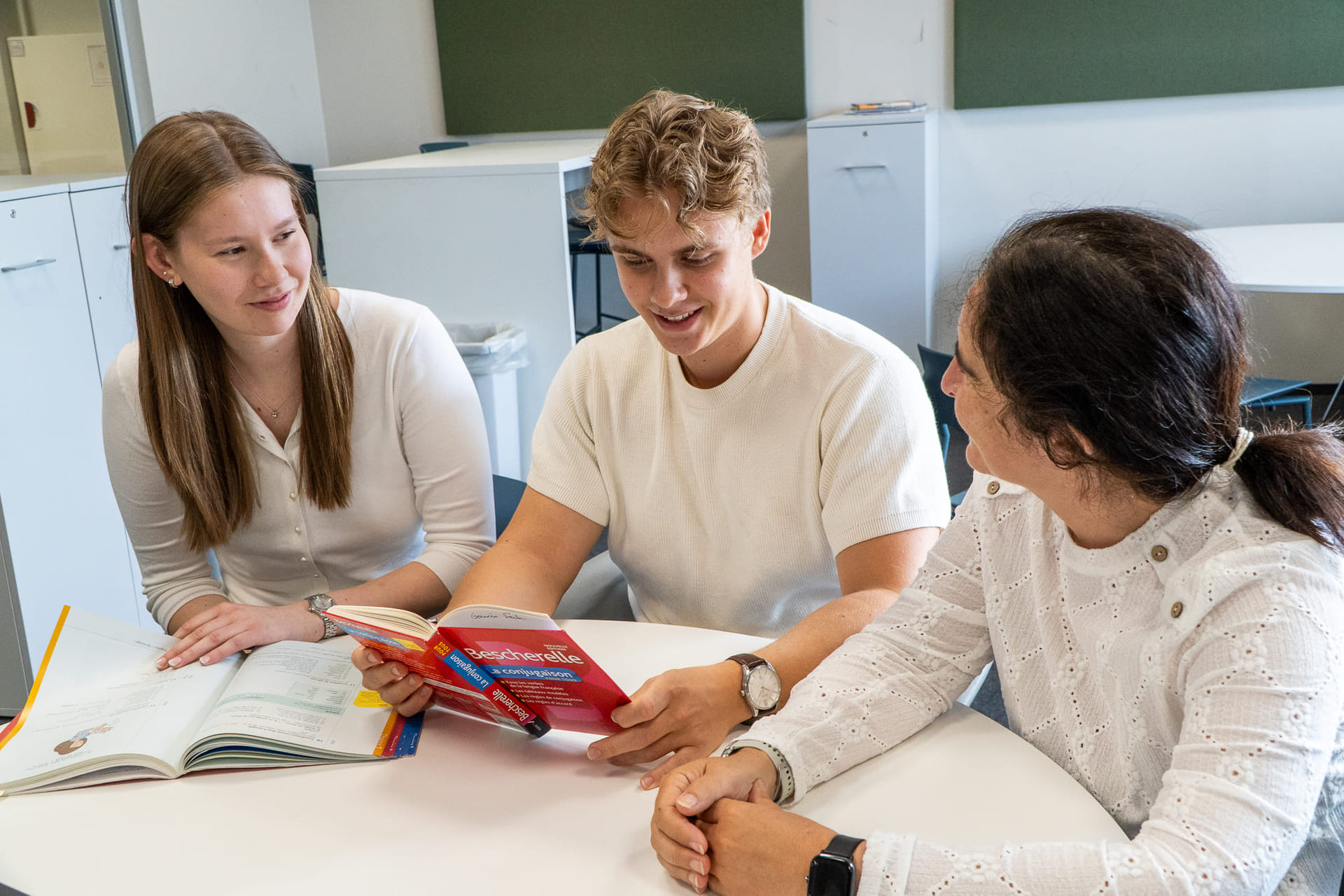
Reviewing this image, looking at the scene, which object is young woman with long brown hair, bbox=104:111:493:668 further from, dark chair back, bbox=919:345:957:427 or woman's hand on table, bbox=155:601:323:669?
dark chair back, bbox=919:345:957:427

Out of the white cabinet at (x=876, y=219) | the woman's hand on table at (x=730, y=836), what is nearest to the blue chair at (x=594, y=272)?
the white cabinet at (x=876, y=219)

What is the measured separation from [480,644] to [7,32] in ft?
9.54

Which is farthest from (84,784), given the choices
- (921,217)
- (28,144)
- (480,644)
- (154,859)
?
(921,217)

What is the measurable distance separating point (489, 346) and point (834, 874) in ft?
7.07

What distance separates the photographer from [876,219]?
433cm

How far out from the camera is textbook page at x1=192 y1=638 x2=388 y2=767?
115 centimetres

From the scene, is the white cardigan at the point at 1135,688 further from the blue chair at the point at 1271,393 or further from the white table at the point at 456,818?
the blue chair at the point at 1271,393

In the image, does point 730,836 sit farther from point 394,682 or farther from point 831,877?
point 394,682

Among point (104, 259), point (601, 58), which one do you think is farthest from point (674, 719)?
point (601, 58)

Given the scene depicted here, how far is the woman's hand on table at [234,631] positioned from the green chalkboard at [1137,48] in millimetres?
3873

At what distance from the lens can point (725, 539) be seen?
60.6 inches

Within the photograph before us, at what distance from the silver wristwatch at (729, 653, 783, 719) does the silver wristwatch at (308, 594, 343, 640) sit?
0.60 metres

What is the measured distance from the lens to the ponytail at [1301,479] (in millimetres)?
868

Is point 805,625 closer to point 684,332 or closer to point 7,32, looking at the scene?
point 684,332
